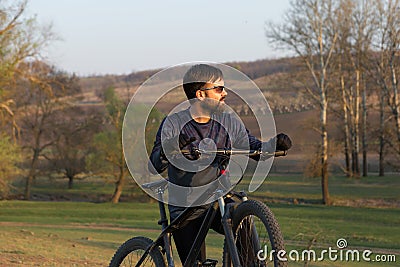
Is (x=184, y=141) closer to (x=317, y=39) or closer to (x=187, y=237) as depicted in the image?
(x=187, y=237)

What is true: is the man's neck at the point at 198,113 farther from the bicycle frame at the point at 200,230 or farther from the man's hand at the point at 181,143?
the bicycle frame at the point at 200,230

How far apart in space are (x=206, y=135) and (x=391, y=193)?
5244 cm

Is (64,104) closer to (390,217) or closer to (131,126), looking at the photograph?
(390,217)

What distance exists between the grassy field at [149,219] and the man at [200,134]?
716mm

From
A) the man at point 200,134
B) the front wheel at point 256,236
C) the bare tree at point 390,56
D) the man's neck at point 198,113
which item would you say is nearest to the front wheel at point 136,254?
the man at point 200,134

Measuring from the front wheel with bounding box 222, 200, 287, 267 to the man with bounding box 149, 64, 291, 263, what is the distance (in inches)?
12.5

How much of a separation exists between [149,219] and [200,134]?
31836mm

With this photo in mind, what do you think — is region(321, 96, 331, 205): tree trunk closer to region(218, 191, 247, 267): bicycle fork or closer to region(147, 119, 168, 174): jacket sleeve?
region(147, 119, 168, 174): jacket sleeve

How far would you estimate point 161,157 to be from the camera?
15.1 ft

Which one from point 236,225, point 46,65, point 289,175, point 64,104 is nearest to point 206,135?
point 236,225

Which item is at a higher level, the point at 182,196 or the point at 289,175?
the point at 182,196

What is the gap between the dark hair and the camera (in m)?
4.89

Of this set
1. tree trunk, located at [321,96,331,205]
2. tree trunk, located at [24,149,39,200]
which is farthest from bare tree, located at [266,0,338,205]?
tree trunk, located at [24,149,39,200]

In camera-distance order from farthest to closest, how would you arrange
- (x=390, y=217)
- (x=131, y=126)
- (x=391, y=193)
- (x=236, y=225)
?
(x=391, y=193), (x=390, y=217), (x=131, y=126), (x=236, y=225)
